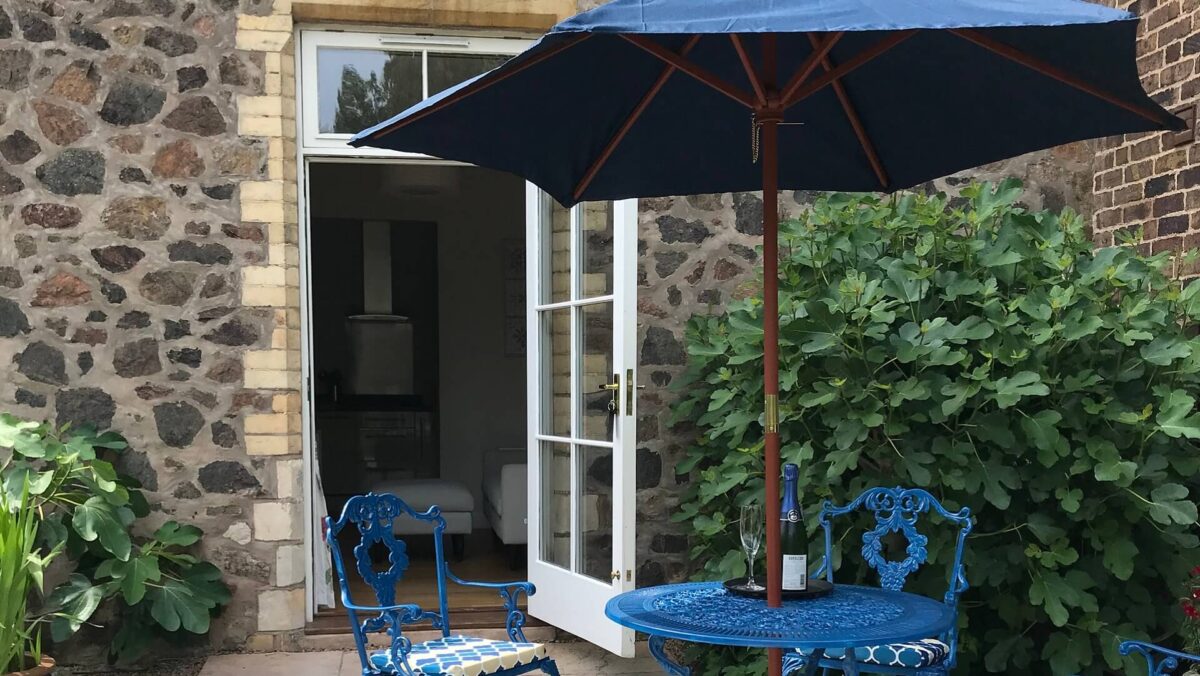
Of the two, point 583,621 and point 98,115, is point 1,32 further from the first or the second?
point 583,621

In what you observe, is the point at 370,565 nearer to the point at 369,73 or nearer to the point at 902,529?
the point at 902,529

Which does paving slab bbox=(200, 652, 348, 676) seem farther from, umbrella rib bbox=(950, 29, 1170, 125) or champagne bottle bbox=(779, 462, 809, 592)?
umbrella rib bbox=(950, 29, 1170, 125)

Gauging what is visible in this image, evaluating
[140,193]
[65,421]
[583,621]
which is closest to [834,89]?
[583,621]

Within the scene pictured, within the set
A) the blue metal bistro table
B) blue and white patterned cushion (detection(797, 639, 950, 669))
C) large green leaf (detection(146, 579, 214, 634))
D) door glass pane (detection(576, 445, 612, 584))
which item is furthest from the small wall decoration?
the blue metal bistro table

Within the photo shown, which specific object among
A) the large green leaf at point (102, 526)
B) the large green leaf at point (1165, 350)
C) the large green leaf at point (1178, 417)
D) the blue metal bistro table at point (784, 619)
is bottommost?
the large green leaf at point (102, 526)

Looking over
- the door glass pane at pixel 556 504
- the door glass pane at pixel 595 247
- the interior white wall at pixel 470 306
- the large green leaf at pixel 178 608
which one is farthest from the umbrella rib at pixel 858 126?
the interior white wall at pixel 470 306

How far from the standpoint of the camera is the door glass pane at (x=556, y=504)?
4.66 metres

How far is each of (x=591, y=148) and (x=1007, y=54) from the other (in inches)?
43.4

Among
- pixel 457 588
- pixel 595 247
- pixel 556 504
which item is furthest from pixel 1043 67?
pixel 457 588

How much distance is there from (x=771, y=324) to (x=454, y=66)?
295 centimetres

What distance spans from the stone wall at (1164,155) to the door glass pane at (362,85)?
9.98ft

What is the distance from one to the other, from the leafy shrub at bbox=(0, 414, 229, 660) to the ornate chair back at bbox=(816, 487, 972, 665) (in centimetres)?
250

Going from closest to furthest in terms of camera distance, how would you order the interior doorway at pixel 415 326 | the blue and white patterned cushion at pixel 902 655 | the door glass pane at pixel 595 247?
the blue and white patterned cushion at pixel 902 655 → the door glass pane at pixel 595 247 → the interior doorway at pixel 415 326

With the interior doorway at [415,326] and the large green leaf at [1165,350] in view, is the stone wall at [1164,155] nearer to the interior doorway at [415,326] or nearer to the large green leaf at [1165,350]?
the large green leaf at [1165,350]
